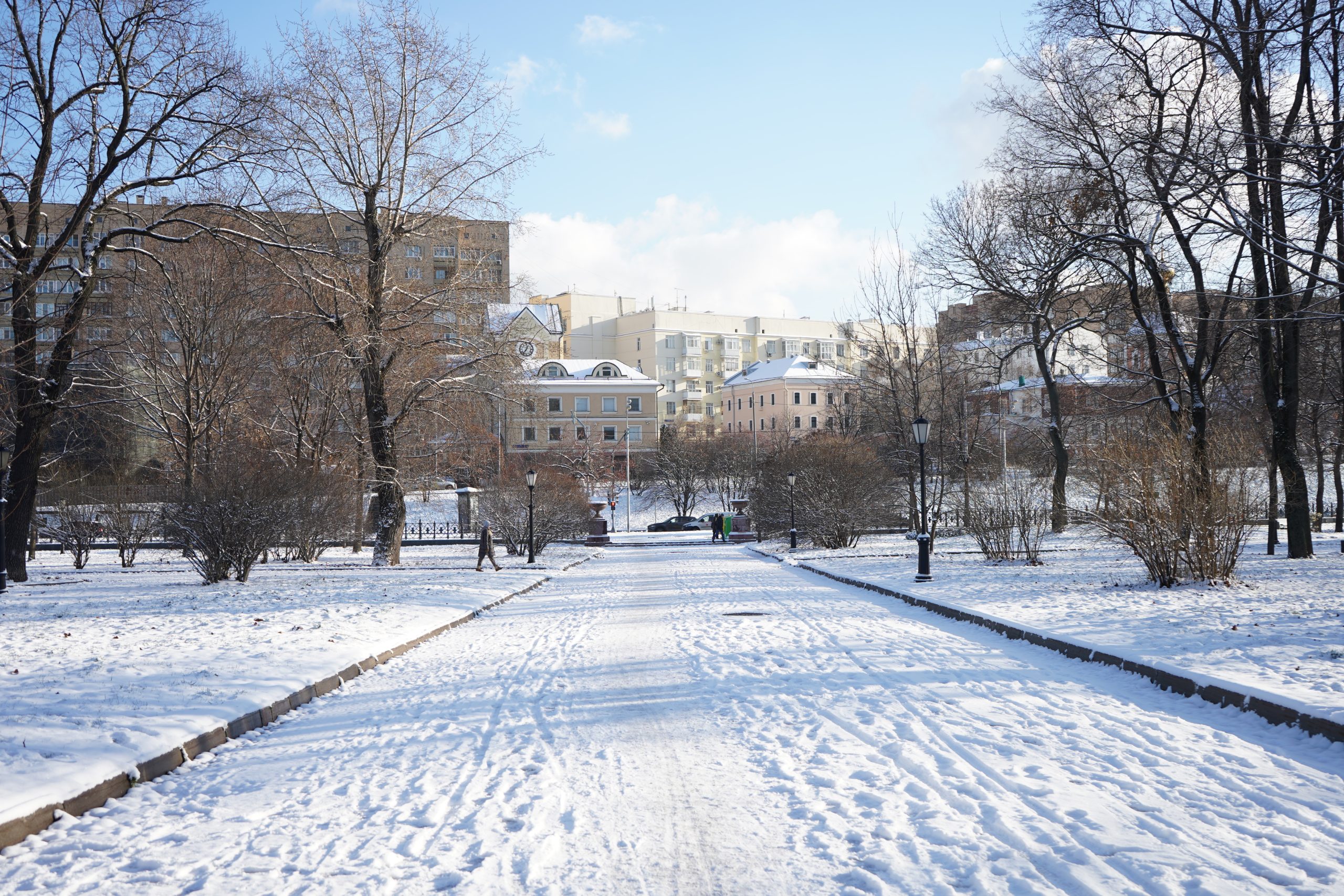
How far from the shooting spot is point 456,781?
561cm

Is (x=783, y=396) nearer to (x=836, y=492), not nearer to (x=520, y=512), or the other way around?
(x=836, y=492)

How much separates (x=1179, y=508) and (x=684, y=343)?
88.0 metres

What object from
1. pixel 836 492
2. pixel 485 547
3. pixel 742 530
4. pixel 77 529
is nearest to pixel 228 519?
pixel 485 547

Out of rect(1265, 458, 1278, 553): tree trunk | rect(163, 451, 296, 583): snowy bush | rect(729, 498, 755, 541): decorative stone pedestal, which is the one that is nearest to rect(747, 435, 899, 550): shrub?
rect(729, 498, 755, 541): decorative stone pedestal

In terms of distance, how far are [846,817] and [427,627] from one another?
370 inches

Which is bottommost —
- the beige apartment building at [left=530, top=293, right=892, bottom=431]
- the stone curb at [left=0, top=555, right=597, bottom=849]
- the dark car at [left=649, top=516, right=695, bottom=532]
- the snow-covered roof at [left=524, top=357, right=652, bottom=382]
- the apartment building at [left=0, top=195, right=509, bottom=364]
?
the dark car at [left=649, top=516, right=695, bottom=532]

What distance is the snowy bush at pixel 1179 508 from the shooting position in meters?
14.5

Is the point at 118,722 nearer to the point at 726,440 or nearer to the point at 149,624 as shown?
the point at 149,624

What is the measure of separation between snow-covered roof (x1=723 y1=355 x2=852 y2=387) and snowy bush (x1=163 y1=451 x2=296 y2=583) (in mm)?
67375

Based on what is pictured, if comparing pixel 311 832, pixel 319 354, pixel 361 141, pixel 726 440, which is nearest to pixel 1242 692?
pixel 311 832

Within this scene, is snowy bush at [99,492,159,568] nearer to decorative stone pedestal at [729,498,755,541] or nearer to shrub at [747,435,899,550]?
shrub at [747,435,899,550]

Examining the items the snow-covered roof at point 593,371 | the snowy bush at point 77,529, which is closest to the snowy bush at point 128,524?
the snowy bush at point 77,529

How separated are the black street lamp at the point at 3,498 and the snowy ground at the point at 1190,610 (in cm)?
1607

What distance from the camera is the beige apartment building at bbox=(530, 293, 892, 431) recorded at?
10019cm
